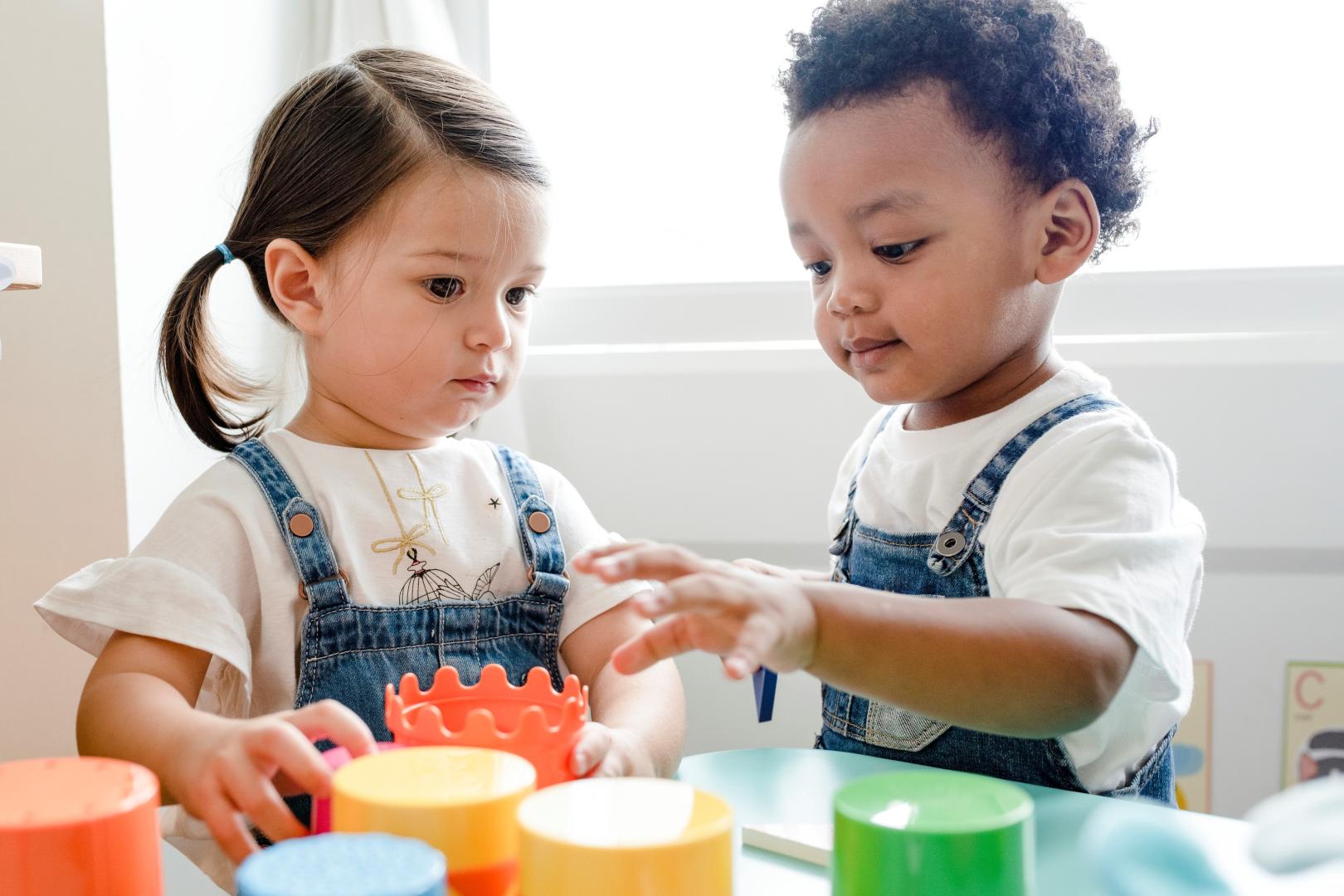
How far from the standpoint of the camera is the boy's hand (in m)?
0.45

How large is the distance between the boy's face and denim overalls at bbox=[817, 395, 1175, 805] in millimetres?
74

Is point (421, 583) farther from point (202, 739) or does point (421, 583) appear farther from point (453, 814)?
point (453, 814)

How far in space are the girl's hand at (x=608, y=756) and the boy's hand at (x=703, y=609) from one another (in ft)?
0.23

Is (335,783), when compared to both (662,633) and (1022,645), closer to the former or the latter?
(662,633)

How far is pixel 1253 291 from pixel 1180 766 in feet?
1.56

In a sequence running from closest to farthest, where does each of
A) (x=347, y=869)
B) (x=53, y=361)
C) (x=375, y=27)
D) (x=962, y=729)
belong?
(x=347, y=869) → (x=962, y=729) → (x=53, y=361) → (x=375, y=27)

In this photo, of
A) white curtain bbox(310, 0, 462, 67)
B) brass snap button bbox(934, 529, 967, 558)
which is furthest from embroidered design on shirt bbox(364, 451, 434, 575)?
white curtain bbox(310, 0, 462, 67)

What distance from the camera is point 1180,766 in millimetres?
1181

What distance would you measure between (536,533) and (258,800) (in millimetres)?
386

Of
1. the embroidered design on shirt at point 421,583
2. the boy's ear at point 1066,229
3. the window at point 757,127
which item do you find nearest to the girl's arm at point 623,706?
the embroidered design on shirt at point 421,583

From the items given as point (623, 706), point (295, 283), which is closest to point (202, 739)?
point (623, 706)

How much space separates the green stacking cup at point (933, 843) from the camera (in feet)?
1.27

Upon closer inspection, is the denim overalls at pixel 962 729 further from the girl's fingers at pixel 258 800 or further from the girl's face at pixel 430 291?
the girl's fingers at pixel 258 800

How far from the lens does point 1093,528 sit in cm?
66
